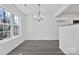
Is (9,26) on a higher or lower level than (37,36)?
higher

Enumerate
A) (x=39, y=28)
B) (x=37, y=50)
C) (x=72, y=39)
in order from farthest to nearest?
(x=39, y=28)
(x=37, y=50)
(x=72, y=39)

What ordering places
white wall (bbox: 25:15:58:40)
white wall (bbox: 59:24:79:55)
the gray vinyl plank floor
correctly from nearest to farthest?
white wall (bbox: 59:24:79:55), the gray vinyl plank floor, white wall (bbox: 25:15:58:40)

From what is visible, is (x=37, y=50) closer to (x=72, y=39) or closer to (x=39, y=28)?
(x=72, y=39)

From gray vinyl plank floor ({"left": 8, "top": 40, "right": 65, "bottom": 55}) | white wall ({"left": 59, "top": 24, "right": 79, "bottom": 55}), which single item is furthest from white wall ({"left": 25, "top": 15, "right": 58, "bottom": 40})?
white wall ({"left": 59, "top": 24, "right": 79, "bottom": 55})

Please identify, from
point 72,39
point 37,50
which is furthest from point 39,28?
point 72,39

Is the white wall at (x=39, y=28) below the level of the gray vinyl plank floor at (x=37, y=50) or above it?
above

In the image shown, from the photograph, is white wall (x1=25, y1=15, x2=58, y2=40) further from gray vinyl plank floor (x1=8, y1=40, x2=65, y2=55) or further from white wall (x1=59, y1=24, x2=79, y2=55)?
white wall (x1=59, y1=24, x2=79, y2=55)

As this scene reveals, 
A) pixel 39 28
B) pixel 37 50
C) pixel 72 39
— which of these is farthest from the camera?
pixel 39 28

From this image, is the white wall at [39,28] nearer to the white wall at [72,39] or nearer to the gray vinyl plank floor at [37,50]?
the gray vinyl plank floor at [37,50]

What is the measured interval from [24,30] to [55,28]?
241 cm

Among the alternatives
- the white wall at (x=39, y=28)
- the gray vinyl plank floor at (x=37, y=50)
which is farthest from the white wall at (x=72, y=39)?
the white wall at (x=39, y=28)
